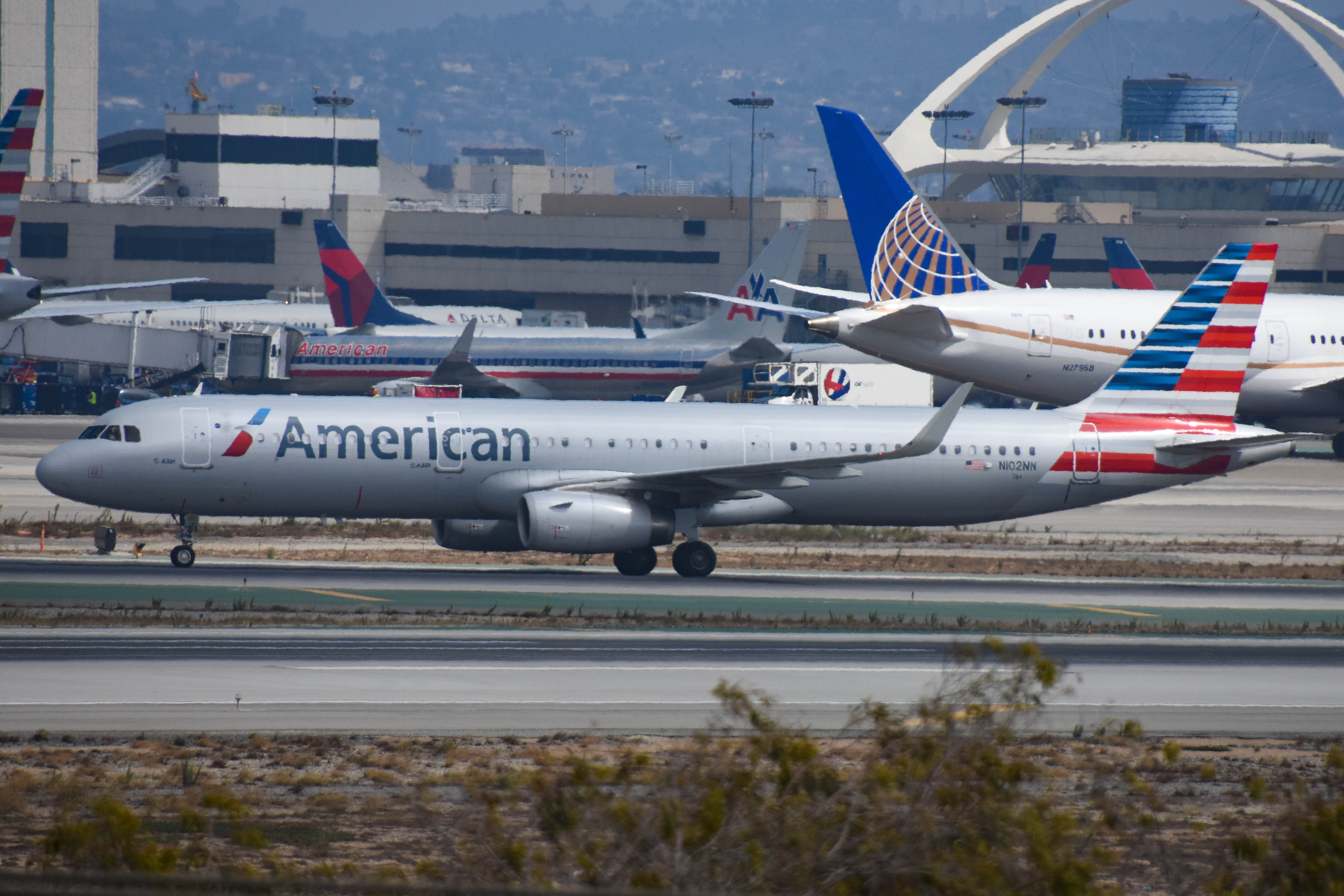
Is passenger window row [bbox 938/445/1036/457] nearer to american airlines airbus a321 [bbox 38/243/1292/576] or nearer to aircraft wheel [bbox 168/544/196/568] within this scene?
american airlines airbus a321 [bbox 38/243/1292/576]

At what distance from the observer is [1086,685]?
24250 millimetres

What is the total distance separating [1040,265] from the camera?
313 ft

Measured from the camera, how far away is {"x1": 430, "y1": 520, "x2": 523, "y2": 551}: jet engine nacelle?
3600 centimetres

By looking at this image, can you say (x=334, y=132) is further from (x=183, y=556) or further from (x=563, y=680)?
(x=563, y=680)

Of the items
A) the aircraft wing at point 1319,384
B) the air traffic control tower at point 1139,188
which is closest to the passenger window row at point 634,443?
the aircraft wing at point 1319,384

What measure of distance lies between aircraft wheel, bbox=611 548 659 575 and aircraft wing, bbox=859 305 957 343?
1869cm

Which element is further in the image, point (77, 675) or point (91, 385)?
point (91, 385)

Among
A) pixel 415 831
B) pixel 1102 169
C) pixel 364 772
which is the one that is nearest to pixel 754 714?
pixel 415 831

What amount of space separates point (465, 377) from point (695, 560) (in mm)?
35645

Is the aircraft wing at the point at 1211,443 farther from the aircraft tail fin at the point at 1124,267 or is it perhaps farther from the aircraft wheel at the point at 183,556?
the aircraft tail fin at the point at 1124,267

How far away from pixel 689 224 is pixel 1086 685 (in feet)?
362

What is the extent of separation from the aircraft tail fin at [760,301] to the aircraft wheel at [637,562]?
3621cm

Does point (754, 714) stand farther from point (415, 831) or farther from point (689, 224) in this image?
point (689, 224)

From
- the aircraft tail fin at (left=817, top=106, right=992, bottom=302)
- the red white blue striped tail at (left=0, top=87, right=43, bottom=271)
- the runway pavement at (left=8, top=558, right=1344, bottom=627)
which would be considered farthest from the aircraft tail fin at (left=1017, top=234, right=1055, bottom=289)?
the red white blue striped tail at (left=0, top=87, right=43, bottom=271)
